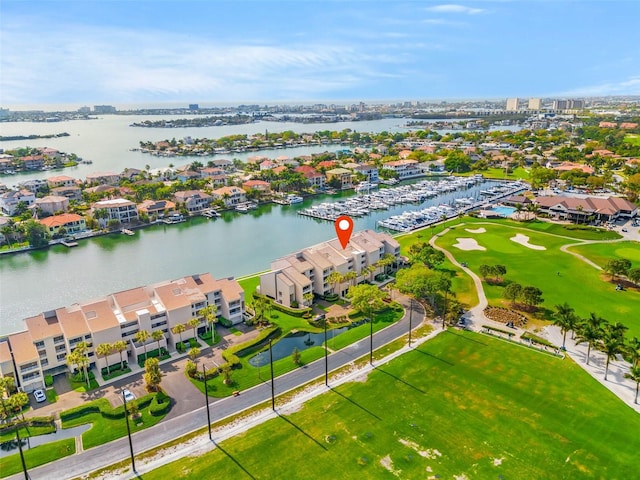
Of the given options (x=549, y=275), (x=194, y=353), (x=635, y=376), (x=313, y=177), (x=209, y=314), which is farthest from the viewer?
(x=313, y=177)

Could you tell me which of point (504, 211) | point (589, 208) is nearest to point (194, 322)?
point (504, 211)

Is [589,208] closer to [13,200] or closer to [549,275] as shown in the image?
[549,275]

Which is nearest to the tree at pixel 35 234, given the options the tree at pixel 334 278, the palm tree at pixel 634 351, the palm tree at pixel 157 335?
the palm tree at pixel 157 335

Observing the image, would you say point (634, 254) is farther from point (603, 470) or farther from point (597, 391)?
point (603, 470)

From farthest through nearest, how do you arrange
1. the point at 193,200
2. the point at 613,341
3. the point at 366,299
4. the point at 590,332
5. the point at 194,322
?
the point at 193,200 → the point at 366,299 → the point at 194,322 → the point at 590,332 → the point at 613,341

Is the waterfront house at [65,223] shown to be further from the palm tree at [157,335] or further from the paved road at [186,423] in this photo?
the paved road at [186,423]

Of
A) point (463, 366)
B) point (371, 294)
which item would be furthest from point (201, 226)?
point (463, 366)
